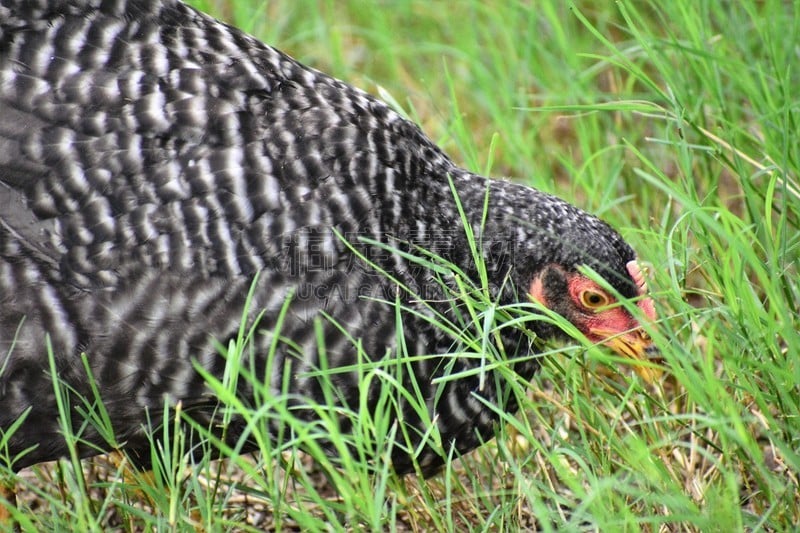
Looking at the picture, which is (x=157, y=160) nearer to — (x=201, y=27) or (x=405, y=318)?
(x=201, y=27)

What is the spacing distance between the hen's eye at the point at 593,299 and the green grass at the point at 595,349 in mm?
140

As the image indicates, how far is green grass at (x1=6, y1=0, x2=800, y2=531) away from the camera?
2.09 metres

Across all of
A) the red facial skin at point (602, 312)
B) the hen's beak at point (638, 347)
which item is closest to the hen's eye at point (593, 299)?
the red facial skin at point (602, 312)

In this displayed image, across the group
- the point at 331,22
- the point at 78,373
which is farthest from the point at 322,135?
the point at 331,22

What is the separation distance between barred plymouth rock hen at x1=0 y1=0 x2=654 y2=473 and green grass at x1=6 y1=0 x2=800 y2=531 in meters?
0.12

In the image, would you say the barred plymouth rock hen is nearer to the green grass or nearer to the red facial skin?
the red facial skin

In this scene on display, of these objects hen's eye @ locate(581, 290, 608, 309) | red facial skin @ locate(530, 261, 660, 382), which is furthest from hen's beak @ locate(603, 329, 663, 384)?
hen's eye @ locate(581, 290, 608, 309)

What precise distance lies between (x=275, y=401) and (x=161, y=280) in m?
0.57

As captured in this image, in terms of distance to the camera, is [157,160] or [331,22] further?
[331,22]

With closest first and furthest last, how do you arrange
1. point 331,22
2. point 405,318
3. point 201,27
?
point 405,318, point 201,27, point 331,22

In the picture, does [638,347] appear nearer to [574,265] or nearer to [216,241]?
[574,265]

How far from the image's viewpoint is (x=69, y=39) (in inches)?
98.0

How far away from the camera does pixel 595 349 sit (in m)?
2.11

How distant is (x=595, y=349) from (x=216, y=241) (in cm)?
90
